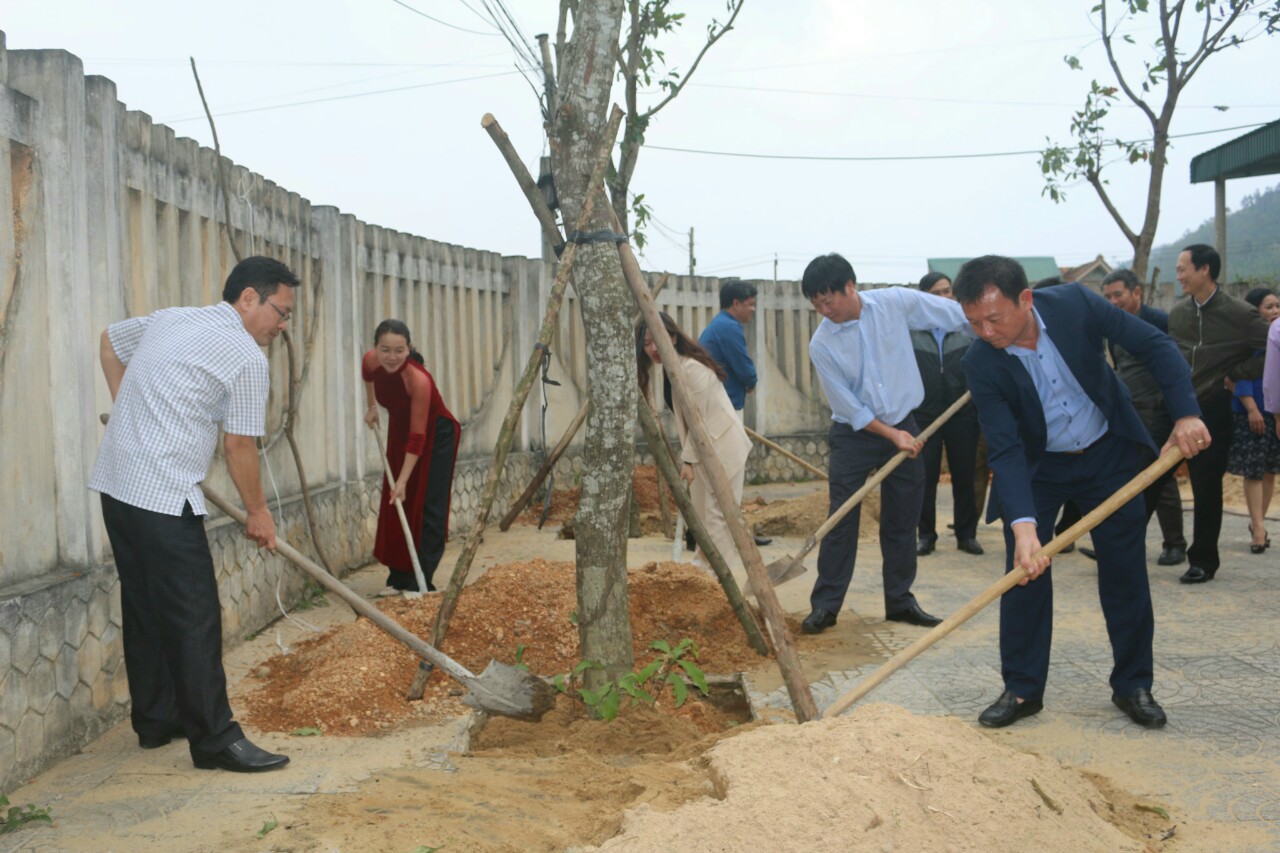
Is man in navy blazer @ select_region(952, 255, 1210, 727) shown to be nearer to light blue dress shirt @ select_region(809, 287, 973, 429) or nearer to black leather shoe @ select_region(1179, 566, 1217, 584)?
light blue dress shirt @ select_region(809, 287, 973, 429)

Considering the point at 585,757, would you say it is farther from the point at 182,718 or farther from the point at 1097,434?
the point at 1097,434

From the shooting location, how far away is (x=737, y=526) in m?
4.15

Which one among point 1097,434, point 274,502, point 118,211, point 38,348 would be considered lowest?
point 274,502

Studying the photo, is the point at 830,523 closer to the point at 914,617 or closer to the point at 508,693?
the point at 914,617

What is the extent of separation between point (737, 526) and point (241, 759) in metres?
1.89

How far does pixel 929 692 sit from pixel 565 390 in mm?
7630

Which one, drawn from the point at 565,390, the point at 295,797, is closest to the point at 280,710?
the point at 295,797

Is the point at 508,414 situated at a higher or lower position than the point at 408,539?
higher

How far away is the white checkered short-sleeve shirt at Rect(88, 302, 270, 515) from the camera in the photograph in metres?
3.99

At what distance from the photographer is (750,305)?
7.93 metres

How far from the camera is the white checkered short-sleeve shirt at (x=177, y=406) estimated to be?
3.99m

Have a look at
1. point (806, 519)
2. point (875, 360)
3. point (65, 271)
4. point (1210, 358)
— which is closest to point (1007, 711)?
point (875, 360)

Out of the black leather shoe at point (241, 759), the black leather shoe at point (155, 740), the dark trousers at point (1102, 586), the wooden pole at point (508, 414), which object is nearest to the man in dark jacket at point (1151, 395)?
the dark trousers at point (1102, 586)

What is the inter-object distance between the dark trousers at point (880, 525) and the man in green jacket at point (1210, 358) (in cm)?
187
